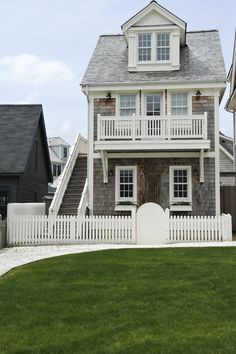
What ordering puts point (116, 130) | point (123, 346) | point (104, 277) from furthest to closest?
point (116, 130) → point (104, 277) → point (123, 346)

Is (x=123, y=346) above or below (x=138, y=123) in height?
below

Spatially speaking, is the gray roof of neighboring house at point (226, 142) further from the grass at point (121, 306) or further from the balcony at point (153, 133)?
the grass at point (121, 306)

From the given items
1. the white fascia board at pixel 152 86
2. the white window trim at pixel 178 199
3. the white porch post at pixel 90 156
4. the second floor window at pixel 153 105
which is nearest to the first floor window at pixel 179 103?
the white fascia board at pixel 152 86

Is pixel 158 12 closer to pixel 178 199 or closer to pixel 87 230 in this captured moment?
pixel 178 199

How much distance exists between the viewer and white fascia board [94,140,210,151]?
19219 mm

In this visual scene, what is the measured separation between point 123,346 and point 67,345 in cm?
71

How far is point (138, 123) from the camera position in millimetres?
19922

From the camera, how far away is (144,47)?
22.0 metres

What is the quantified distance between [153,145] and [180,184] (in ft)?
8.27

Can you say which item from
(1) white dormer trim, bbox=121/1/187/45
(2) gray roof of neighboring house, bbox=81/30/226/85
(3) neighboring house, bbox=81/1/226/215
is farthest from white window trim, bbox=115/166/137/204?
(1) white dormer trim, bbox=121/1/187/45

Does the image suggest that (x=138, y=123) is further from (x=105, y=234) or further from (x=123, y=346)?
(x=123, y=346)

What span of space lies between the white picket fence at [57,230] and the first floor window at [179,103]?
6.33 m

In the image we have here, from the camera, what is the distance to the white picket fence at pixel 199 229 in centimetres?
1691

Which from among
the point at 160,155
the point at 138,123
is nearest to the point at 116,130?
the point at 138,123
